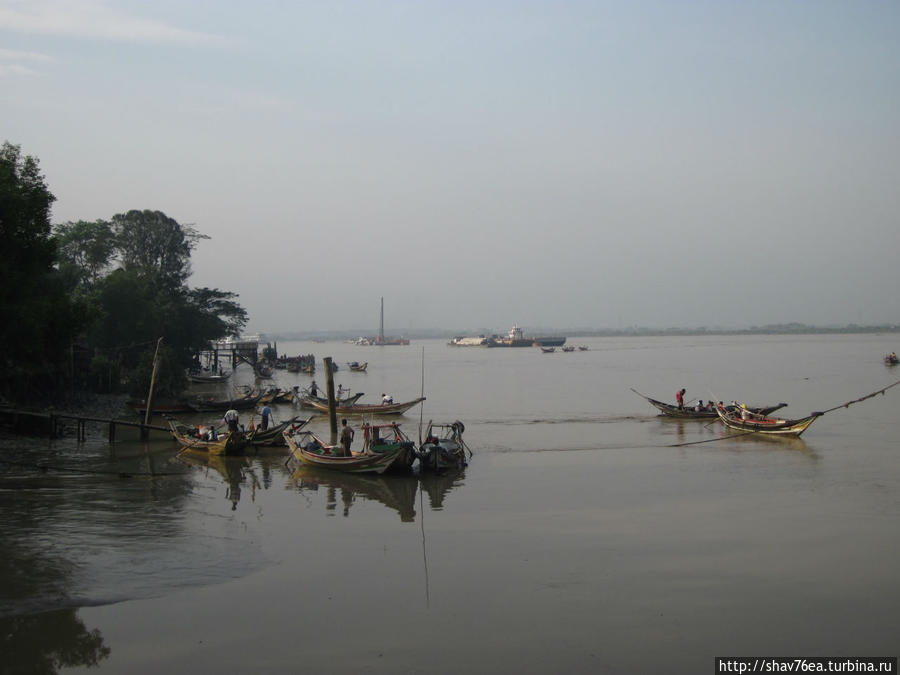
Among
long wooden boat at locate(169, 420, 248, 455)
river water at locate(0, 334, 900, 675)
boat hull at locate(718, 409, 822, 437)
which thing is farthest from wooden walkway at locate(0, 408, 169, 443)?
boat hull at locate(718, 409, 822, 437)

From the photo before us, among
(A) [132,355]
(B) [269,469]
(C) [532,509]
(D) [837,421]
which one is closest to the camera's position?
(C) [532,509]

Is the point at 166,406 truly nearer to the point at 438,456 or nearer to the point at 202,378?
the point at 438,456

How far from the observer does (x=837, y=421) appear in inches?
1134

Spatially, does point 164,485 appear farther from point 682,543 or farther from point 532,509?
point 682,543

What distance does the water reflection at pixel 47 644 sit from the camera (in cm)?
722

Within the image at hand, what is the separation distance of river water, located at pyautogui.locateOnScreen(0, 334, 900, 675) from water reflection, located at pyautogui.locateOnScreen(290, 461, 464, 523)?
3.3 inches

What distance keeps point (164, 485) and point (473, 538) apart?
7.73m

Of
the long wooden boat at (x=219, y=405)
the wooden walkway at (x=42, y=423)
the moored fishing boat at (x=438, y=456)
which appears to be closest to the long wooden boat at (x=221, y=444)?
the wooden walkway at (x=42, y=423)

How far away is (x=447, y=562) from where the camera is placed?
10.7 m

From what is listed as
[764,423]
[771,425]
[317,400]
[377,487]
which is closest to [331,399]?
[377,487]

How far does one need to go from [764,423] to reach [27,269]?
74.0ft

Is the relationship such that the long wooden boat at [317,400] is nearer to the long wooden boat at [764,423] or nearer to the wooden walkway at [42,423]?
the wooden walkway at [42,423]

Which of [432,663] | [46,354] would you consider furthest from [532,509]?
[46,354]

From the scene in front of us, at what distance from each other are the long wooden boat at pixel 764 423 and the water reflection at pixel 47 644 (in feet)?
68.4
